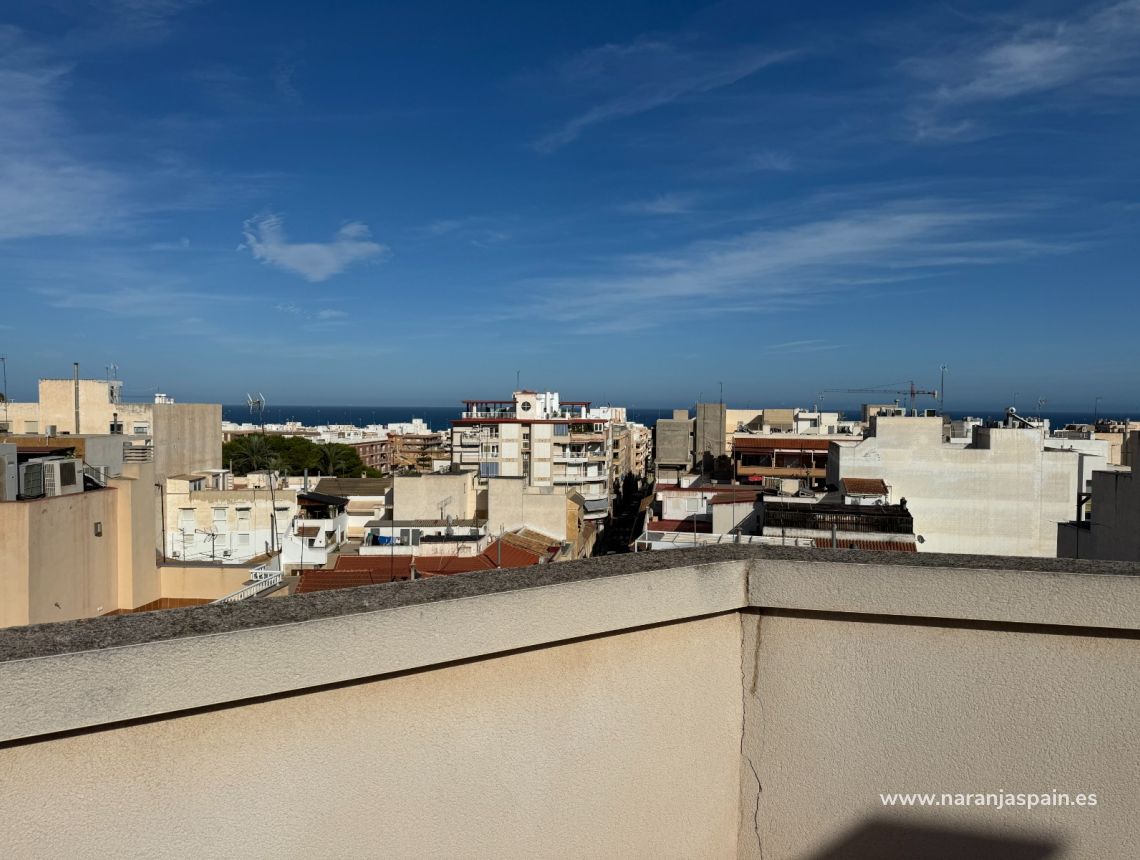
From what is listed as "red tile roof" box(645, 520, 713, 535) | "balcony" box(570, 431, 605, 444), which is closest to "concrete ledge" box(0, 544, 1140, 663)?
"red tile roof" box(645, 520, 713, 535)

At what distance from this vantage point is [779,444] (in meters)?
Answer: 46.0

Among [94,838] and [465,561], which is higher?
[94,838]

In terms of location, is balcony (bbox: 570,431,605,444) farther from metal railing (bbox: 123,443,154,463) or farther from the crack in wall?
the crack in wall

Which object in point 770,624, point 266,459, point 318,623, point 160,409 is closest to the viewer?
point 318,623

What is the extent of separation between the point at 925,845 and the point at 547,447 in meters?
45.5

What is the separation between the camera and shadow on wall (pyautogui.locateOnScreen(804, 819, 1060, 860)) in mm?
2428

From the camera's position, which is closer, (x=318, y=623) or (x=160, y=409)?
(x=318, y=623)

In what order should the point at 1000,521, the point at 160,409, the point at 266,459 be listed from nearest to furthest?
1. the point at 1000,521
2. the point at 160,409
3. the point at 266,459

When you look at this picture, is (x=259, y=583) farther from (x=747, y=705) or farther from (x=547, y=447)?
(x=547, y=447)

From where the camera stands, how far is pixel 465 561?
2000 cm

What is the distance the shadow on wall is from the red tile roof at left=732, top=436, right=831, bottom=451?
4454 cm

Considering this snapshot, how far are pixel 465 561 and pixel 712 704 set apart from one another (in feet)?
58.6

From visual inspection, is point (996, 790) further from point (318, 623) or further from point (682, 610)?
point (318, 623)

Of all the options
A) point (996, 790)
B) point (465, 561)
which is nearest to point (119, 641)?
point (996, 790)
